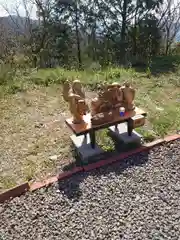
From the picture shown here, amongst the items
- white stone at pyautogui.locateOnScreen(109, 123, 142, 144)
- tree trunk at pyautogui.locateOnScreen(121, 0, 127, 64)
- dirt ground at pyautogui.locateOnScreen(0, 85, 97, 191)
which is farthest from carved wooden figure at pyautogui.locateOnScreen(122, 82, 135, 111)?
tree trunk at pyautogui.locateOnScreen(121, 0, 127, 64)

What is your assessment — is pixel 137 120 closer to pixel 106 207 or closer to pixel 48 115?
pixel 106 207

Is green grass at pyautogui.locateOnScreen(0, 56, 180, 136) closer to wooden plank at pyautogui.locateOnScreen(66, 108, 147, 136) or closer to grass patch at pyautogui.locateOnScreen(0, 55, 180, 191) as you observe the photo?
grass patch at pyautogui.locateOnScreen(0, 55, 180, 191)

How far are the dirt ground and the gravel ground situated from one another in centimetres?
38

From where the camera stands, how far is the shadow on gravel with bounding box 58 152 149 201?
7.72 feet

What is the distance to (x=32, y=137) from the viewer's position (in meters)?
3.44

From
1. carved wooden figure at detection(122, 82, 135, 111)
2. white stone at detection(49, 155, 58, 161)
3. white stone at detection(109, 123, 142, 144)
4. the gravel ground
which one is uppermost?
carved wooden figure at detection(122, 82, 135, 111)

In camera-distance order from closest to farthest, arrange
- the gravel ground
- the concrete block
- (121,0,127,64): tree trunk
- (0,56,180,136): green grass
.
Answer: the gravel ground
the concrete block
(0,56,180,136): green grass
(121,0,127,64): tree trunk

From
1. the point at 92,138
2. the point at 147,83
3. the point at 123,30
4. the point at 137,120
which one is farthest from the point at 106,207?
the point at 123,30

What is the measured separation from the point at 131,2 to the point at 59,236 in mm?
8307

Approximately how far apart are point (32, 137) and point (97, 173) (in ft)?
4.10

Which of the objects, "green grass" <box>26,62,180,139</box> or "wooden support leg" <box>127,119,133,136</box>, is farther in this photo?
"green grass" <box>26,62,180,139</box>

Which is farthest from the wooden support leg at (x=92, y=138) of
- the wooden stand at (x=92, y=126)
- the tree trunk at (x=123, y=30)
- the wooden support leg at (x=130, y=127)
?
the tree trunk at (x=123, y=30)

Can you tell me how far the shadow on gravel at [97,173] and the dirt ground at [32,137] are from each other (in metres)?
0.26

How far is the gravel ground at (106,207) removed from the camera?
1950mm
